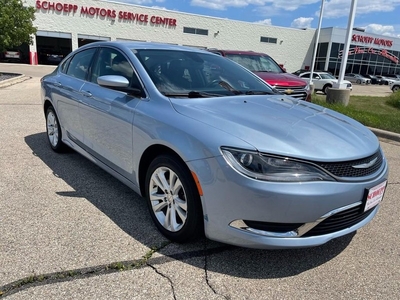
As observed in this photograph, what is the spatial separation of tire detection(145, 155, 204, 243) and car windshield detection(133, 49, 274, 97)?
72 cm

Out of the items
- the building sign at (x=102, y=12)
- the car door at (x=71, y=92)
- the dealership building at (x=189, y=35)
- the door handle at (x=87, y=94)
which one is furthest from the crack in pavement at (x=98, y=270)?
the building sign at (x=102, y=12)

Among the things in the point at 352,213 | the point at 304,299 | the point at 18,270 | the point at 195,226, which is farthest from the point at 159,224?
the point at 352,213

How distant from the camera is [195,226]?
2.60 m

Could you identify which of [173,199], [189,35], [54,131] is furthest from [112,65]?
[189,35]

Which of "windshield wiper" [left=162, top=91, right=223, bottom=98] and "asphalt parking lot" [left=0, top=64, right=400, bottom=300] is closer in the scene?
"asphalt parking lot" [left=0, top=64, right=400, bottom=300]

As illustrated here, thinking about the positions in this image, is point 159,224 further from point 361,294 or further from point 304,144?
point 361,294

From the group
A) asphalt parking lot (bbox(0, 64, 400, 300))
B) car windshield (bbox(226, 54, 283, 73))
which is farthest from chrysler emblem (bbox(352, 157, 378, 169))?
car windshield (bbox(226, 54, 283, 73))

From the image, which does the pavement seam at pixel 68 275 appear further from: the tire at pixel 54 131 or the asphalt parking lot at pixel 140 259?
the tire at pixel 54 131

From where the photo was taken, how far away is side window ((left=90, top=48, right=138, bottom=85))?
3.38 m

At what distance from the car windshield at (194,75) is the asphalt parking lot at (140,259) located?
1.28 metres

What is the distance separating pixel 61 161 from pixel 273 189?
137 inches

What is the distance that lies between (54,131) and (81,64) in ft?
3.98

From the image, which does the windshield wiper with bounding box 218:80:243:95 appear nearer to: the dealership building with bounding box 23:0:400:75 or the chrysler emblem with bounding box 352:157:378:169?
the chrysler emblem with bounding box 352:157:378:169

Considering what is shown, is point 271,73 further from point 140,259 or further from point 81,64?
point 140,259
